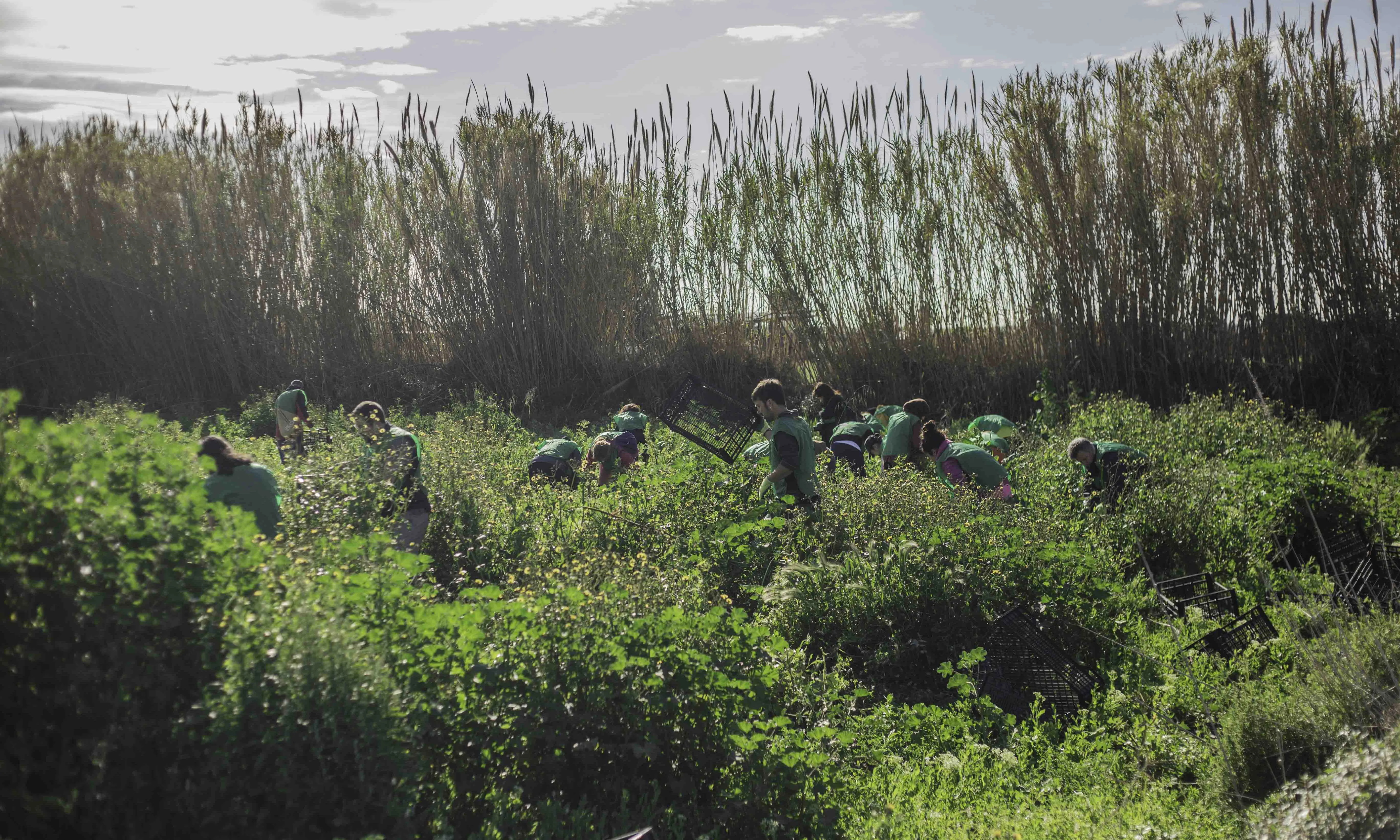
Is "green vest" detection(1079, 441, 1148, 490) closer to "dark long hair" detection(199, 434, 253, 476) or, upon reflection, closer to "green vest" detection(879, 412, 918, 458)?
"green vest" detection(879, 412, 918, 458)

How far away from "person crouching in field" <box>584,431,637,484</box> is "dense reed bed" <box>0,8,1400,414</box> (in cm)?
579

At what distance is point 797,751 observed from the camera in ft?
11.7

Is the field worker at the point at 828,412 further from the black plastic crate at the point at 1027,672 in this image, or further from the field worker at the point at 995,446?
the black plastic crate at the point at 1027,672

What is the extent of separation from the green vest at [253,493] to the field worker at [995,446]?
6.12m

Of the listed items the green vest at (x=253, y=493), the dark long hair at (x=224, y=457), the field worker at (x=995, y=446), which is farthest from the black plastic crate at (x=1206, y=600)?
the dark long hair at (x=224, y=457)

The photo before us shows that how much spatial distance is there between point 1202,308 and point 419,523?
1075 cm

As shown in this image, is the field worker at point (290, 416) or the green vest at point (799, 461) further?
the field worker at point (290, 416)

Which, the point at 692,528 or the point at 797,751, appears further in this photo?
the point at 692,528

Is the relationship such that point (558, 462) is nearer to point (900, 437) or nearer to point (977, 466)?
point (900, 437)

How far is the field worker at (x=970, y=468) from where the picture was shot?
7.46m

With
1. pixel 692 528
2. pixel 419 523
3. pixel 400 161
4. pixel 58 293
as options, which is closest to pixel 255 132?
pixel 400 161

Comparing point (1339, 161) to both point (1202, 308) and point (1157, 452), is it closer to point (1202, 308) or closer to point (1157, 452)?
point (1202, 308)

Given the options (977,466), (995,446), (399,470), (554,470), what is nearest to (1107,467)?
(995,446)

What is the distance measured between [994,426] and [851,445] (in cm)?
192
